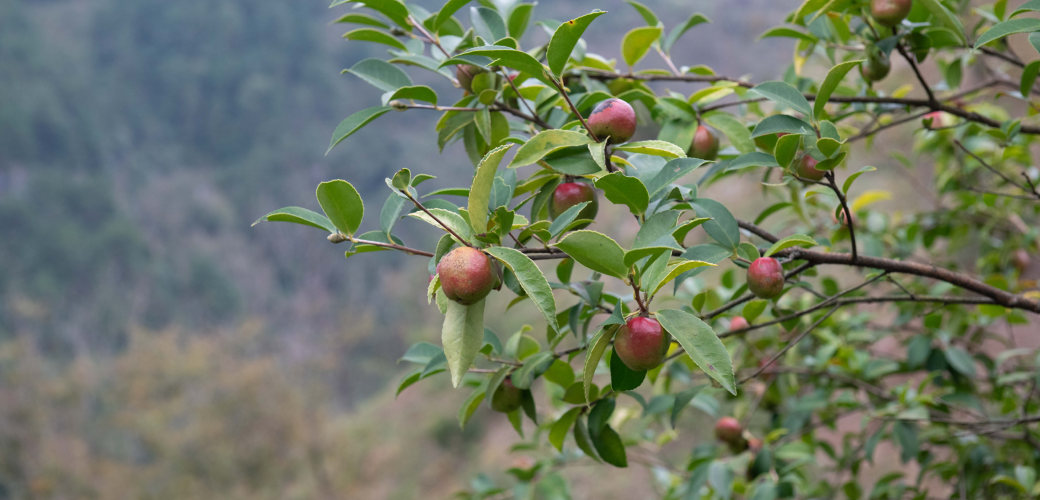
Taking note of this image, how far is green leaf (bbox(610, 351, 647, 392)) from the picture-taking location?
0.43 m

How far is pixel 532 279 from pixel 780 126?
28cm

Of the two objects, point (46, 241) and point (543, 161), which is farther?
point (46, 241)

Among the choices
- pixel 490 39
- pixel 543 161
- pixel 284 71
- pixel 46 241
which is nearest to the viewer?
pixel 543 161

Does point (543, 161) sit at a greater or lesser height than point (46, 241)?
lesser

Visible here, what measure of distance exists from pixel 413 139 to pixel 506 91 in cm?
1348

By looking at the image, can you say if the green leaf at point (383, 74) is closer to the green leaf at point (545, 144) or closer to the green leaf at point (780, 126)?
the green leaf at point (545, 144)

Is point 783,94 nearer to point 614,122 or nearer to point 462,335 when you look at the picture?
point 614,122

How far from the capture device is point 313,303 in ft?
34.5

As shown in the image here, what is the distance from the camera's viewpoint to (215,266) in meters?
11.5

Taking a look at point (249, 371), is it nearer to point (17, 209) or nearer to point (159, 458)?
point (159, 458)

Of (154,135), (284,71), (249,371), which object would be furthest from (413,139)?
(249,371)

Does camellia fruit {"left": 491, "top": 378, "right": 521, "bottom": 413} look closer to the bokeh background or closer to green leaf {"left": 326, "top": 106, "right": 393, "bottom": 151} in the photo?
green leaf {"left": 326, "top": 106, "right": 393, "bottom": 151}

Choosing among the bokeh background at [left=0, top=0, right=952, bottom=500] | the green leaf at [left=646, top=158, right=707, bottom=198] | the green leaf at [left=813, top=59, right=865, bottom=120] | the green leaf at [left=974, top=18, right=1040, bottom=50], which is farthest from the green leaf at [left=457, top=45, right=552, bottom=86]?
the bokeh background at [left=0, top=0, right=952, bottom=500]

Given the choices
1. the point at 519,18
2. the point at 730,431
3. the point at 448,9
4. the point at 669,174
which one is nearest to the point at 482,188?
the point at 669,174
